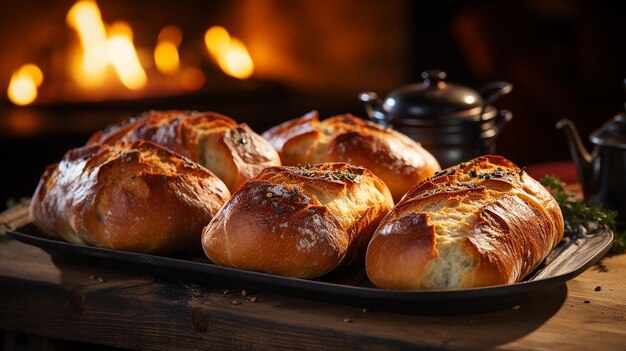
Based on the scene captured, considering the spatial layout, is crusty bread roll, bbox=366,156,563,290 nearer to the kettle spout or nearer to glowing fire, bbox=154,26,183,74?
the kettle spout

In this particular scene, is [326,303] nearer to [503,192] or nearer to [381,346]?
[381,346]

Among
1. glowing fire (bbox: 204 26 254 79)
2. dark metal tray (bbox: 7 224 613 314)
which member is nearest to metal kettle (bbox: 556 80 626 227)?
dark metal tray (bbox: 7 224 613 314)

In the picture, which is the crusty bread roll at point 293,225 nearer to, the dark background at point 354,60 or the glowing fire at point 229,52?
the dark background at point 354,60

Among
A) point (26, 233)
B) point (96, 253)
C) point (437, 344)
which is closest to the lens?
point (437, 344)

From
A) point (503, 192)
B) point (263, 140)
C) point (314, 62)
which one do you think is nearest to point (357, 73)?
point (314, 62)

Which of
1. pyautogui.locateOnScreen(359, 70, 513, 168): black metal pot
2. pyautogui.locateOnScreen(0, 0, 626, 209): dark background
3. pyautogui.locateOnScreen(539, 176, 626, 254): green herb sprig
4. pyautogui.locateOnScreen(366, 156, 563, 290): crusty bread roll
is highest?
pyautogui.locateOnScreen(366, 156, 563, 290): crusty bread roll

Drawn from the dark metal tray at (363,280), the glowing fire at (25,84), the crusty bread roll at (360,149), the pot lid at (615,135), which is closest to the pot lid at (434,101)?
the crusty bread roll at (360,149)
